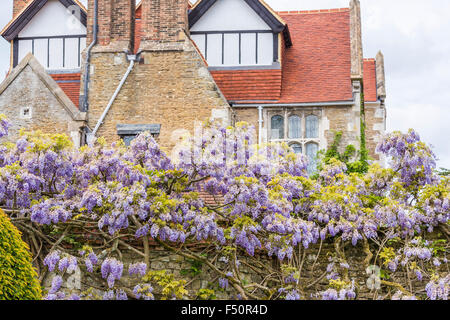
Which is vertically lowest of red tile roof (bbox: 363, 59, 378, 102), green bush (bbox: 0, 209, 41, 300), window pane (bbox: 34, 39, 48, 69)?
green bush (bbox: 0, 209, 41, 300)

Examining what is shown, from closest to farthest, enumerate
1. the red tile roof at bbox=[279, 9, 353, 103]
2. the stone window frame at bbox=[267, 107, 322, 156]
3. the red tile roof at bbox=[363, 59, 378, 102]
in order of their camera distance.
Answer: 1. the stone window frame at bbox=[267, 107, 322, 156]
2. the red tile roof at bbox=[279, 9, 353, 103]
3. the red tile roof at bbox=[363, 59, 378, 102]

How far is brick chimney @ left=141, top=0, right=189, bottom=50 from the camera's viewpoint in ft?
65.7

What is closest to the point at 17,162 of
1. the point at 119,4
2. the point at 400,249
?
the point at 400,249

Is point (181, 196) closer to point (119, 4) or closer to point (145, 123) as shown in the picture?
point (145, 123)

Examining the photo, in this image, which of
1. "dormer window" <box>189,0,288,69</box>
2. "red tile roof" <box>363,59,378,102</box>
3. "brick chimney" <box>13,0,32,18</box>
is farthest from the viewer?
"red tile roof" <box>363,59,378,102</box>

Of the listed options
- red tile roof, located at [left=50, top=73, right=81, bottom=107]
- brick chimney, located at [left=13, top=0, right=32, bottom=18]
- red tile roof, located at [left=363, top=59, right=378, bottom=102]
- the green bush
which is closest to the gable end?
brick chimney, located at [left=13, top=0, right=32, bottom=18]

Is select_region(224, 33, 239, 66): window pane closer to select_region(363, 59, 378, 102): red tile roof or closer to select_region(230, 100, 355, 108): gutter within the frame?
select_region(230, 100, 355, 108): gutter

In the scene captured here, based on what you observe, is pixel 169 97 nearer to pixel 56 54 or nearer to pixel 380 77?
pixel 56 54

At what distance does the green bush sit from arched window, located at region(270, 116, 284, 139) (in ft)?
40.1

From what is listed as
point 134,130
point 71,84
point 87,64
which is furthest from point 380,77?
point 134,130

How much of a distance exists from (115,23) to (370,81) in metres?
11.8

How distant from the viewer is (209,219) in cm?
1286

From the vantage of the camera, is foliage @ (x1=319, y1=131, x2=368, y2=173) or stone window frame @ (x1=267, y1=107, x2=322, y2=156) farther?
stone window frame @ (x1=267, y1=107, x2=322, y2=156)

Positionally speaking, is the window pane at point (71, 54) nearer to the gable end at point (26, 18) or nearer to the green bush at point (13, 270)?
the gable end at point (26, 18)
